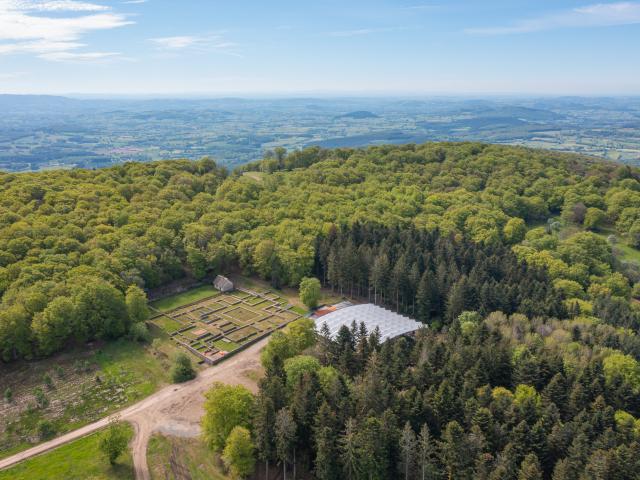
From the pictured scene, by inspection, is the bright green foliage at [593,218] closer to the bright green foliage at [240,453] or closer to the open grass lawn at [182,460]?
the bright green foliage at [240,453]

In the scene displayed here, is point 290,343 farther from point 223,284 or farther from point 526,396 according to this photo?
point 223,284

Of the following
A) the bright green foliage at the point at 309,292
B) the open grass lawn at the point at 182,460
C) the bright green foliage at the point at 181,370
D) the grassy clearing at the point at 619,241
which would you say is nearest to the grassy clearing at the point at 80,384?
the bright green foliage at the point at 181,370

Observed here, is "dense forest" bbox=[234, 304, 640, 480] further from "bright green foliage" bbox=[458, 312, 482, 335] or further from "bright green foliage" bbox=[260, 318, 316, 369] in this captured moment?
"bright green foliage" bbox=[458, 312, 482, 335]

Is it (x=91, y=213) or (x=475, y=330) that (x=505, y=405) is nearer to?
(x=475, y=330)

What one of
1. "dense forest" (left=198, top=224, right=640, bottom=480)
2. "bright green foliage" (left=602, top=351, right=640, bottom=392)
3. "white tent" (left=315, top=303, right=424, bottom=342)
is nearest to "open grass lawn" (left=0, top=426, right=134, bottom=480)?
"dense forest" (left=198, top=224, right=640, bottom=480)

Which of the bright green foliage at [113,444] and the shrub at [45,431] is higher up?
the bright green foliage at [113,444]

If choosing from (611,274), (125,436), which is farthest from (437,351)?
(611,274)

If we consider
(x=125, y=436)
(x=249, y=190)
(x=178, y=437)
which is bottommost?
(x=178, y=437)
